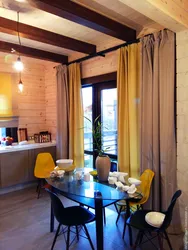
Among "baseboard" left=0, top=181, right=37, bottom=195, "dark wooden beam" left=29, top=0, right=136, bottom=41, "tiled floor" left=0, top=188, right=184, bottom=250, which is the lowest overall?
"tiled floor" left=0, top=188, right=184, bottom=250

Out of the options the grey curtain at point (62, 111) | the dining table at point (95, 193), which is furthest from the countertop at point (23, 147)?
the dining table at point (95, 193)

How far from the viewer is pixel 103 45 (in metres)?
3.74

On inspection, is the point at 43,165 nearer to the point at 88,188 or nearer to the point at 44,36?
the point at 88,188

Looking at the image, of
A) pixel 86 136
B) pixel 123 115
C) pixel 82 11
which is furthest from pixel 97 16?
pixel 86 136

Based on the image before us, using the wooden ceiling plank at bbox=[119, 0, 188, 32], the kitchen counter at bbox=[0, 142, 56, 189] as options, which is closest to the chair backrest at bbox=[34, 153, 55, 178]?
the kitchen counter at bbox=[0, 142, 56, 189]

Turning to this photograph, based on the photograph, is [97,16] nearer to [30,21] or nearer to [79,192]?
[30,21]

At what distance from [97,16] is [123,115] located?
1.44m

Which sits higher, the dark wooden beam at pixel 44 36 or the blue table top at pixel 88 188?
the dark wooden beam at pixel 44 36

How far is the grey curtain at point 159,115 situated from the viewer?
2633 mm

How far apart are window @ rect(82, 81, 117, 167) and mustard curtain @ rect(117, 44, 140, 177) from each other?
42cm

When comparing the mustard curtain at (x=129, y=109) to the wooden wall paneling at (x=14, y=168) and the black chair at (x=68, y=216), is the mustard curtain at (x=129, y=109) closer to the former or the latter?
the black chair at (x=68, y=216)

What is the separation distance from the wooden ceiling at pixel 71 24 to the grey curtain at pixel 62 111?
68cm

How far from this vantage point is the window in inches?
149

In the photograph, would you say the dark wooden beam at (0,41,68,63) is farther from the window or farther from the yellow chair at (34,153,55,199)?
the yellow chair at (34,153,55,199)
